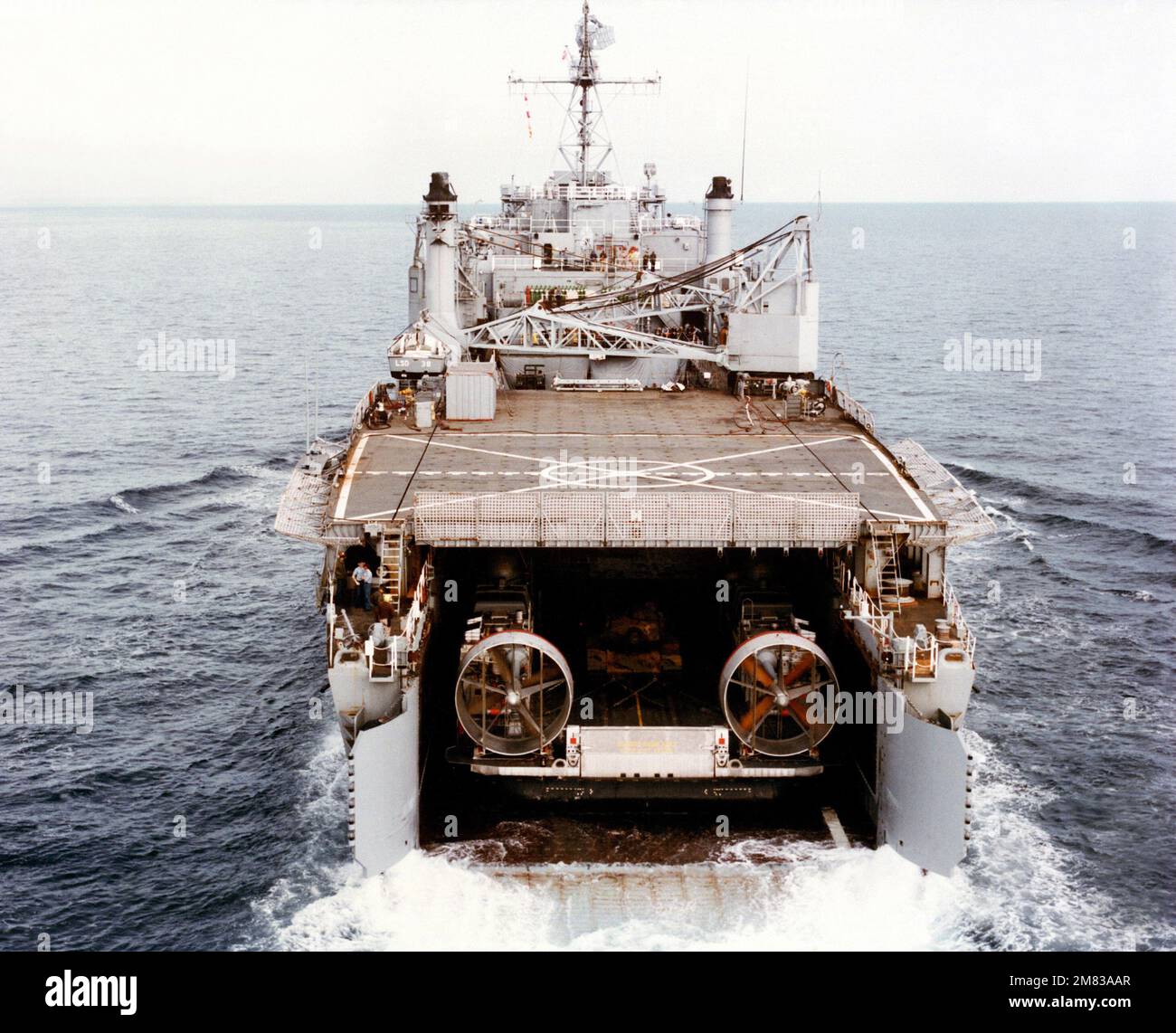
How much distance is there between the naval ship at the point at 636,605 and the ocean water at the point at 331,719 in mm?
1977

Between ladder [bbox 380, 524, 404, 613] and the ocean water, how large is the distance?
18.6 feet

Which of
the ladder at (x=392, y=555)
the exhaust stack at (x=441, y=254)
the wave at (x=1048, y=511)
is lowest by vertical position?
the wave at (x=1048, y=511)

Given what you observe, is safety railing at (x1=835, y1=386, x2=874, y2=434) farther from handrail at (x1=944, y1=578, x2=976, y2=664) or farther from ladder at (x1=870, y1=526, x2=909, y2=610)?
handrail at (x1=944, y1=578, x2=976, y2=664)

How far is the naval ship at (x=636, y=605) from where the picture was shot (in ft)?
82.9

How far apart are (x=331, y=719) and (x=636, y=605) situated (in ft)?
28.9

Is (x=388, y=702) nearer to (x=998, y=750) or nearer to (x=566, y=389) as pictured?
(x=998, y=750)

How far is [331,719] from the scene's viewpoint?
112ft

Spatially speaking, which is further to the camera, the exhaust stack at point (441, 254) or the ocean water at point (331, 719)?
the exhaust stack at point (441, 254)

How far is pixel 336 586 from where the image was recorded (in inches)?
1135

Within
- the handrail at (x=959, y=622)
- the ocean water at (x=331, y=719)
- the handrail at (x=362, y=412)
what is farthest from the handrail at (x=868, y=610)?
the handrail at (x=362, y=412)

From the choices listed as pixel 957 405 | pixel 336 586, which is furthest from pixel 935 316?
pixel 336 586

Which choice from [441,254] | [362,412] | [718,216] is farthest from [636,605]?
[718,216]

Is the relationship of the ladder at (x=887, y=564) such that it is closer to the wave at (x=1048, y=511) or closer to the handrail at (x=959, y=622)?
the handrail at (x=959, y=622)
